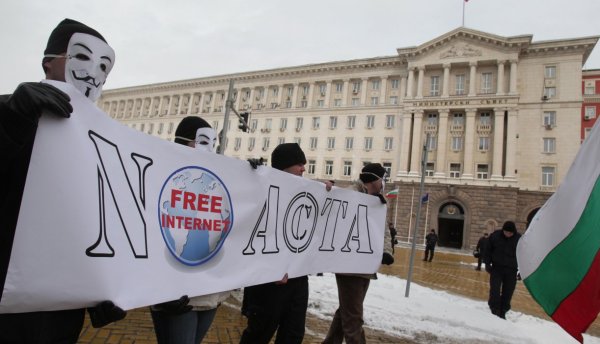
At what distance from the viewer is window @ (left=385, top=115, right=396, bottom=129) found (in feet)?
138

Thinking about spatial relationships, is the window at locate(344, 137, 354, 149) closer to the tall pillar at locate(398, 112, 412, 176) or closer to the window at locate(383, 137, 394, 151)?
the window at locate(383, 137, 394, 151)

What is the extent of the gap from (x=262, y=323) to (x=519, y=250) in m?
2.47

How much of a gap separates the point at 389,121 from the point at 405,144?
416 centimetres

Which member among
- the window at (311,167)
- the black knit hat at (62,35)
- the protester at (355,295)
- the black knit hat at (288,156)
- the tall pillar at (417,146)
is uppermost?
the tall pillar at (417,146)

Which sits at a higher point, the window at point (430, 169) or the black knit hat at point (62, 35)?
the window at point (430, 169)

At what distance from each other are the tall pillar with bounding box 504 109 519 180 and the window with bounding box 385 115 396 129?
461 inches

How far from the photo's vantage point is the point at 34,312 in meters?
1.48

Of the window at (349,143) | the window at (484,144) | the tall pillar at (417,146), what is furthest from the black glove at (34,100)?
the window at (349,143)

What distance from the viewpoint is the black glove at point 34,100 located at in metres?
1.37

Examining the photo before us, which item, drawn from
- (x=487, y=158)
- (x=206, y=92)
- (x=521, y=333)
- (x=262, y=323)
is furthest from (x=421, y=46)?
(x=262, y=323)

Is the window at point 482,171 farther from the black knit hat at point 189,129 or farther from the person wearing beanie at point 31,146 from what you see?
the person wearing beanie at point 31,146

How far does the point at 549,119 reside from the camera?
35.3 m

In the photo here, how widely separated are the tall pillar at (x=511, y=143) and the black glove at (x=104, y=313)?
38616 mm

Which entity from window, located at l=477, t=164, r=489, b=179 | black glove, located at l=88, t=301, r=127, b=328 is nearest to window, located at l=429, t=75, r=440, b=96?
window, located at l=477, t=164, r=489, b=179
